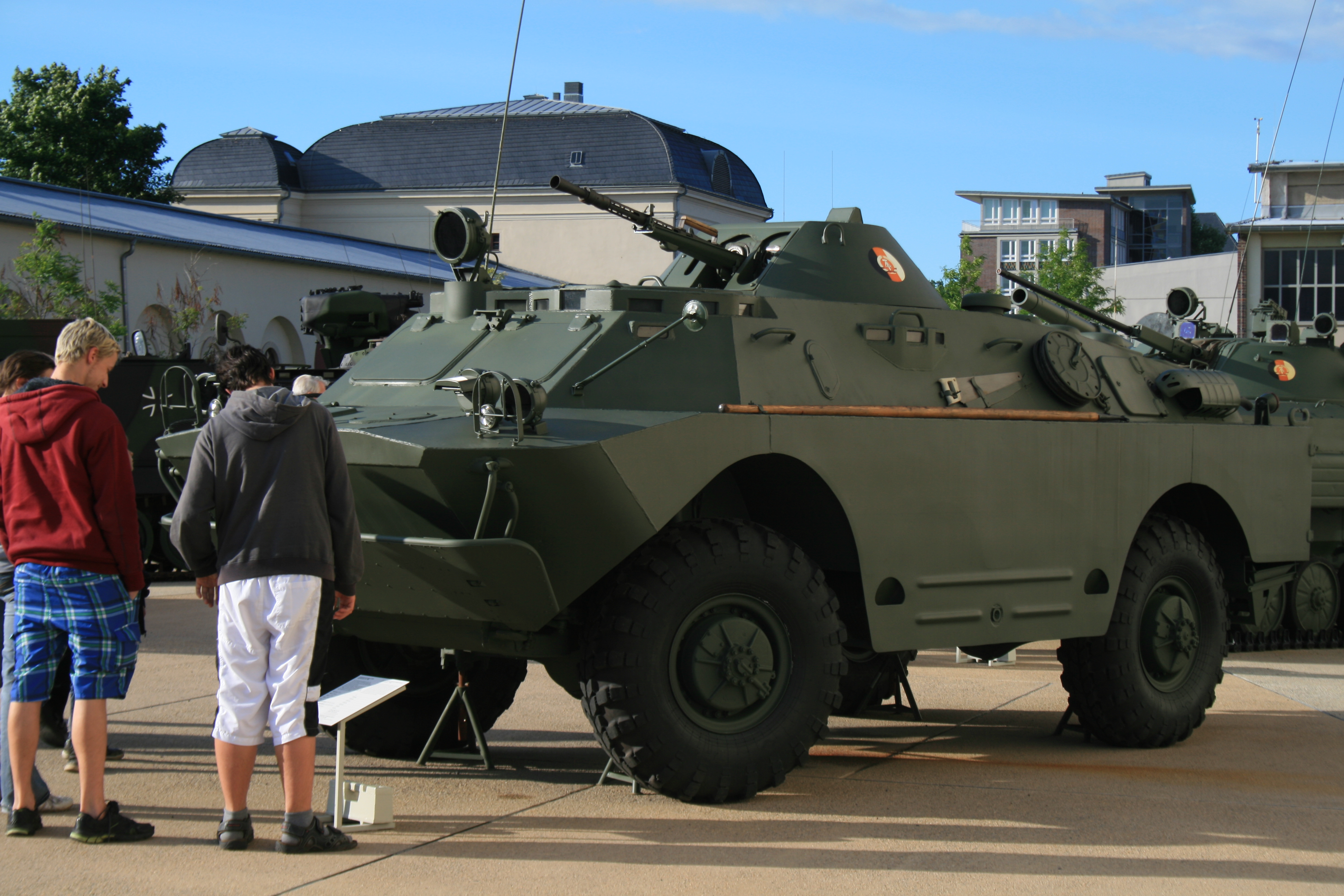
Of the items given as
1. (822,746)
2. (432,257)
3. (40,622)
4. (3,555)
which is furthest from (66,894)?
(432,257)

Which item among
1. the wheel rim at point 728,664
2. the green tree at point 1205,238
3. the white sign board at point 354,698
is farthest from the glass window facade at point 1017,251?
the white sign board at point 354,698

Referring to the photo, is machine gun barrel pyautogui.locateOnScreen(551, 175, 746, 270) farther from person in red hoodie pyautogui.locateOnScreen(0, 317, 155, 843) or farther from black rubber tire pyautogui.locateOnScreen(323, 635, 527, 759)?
person in red hoodie pyautogui.locateOnScreen(0, 317, 155, 843)

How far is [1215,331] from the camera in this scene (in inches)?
581

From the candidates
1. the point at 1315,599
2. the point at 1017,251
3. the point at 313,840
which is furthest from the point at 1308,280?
the point at 313,840

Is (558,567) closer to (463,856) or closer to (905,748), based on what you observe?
(463,856)

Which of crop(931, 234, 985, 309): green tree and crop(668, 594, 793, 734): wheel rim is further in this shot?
crop(931, 234, 985, 309): green tree

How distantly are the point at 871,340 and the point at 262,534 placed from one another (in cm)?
308

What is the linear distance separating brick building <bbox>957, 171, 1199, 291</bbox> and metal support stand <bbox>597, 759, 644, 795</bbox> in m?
56.8

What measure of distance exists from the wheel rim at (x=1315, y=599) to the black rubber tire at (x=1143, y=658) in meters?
4.76

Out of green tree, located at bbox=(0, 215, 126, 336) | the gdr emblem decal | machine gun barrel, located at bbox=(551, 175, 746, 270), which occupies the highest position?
green tree, located at bbox=(0, 215, 126, 336)

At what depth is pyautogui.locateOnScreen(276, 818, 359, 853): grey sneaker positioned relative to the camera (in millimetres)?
5039

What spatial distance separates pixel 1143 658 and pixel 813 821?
2634 millimetres

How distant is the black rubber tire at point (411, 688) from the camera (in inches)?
273

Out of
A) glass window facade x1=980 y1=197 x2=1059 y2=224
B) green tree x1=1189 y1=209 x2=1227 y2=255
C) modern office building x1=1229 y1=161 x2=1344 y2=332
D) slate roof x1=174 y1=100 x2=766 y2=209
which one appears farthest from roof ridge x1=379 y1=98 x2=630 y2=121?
green tree x1=1189 y1=209 x2=1227 y2=255
